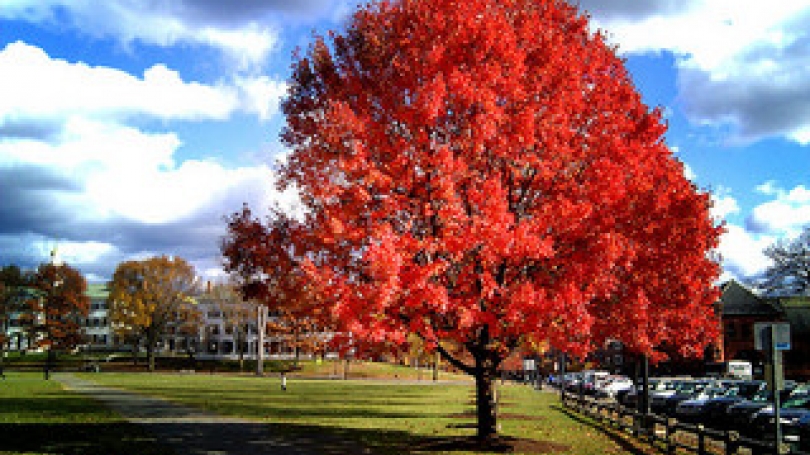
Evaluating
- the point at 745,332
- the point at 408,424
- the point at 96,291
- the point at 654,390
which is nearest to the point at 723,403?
the point at 654,390

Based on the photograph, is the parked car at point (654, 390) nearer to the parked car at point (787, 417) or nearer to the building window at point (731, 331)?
the parked car at point (787, 417)

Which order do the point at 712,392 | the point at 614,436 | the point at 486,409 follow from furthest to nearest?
the point at 712,392 < the point at 614,436 < the point at 486,409

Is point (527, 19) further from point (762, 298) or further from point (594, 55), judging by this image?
point (762, 298)

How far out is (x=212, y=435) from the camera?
→ 818 inches

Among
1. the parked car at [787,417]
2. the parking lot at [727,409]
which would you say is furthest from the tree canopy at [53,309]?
the parked car at [787,417]

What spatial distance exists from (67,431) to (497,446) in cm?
1356

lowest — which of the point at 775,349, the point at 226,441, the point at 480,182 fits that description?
the point at 226,441

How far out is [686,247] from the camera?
18172 millimetres

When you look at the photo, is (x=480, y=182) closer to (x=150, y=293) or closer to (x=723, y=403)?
(x=723, y=403)

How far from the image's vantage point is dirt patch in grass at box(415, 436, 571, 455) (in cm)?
1820

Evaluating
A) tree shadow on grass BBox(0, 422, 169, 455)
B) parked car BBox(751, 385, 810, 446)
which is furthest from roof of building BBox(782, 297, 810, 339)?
tree shadow on grass BBox(0, 422, 169, 455)

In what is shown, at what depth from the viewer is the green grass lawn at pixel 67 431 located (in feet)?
56.7

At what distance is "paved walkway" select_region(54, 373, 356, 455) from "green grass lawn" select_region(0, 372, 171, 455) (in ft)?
2.24

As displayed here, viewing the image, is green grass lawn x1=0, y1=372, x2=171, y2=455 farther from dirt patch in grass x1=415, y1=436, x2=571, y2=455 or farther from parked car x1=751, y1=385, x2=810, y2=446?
parked car x1=751, y1=385, x2=810, y2=446
